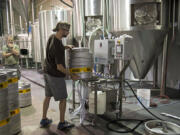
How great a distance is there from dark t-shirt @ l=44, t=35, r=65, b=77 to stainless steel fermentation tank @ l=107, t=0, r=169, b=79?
1.55 metres

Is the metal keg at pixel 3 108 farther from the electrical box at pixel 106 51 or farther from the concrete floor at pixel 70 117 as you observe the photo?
the electrical box at pixel 106 51

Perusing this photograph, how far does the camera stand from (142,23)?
3160 mm

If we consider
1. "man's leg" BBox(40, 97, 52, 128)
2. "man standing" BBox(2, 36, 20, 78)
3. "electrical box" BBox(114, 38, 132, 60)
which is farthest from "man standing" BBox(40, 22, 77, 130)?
"man standing" BBox(2, 36, 20, 78)

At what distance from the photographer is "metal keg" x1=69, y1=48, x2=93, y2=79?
2348 mm

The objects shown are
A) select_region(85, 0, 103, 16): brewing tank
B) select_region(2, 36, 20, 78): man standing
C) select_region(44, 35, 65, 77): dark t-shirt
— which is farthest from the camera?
select_region(85, 0, 103, 16): brewing tank

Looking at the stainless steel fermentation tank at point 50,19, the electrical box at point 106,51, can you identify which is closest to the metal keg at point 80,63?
the electrical box at point 106,51

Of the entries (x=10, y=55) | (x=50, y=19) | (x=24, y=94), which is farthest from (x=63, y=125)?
(x=50, y=19)

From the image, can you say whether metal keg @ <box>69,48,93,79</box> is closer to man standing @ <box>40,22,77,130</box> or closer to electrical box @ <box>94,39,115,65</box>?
man standing @ <box>40,22,77,130</box>

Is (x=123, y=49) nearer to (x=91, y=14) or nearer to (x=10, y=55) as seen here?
(x=91, y=14)

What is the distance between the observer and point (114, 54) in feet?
8.30

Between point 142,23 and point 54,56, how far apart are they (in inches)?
68.6

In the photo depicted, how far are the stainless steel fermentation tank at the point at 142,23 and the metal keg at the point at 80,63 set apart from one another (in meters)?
1.26

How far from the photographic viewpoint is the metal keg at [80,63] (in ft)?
7.70

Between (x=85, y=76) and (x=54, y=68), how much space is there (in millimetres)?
409
